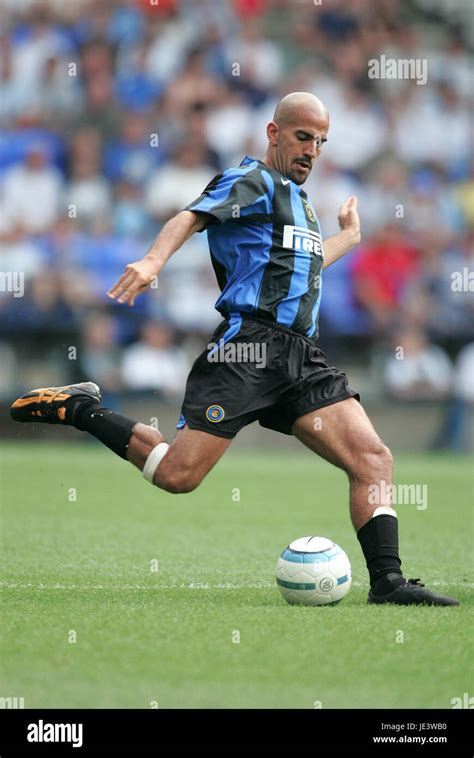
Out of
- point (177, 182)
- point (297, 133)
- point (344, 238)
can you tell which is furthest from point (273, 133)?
point (177, 182)

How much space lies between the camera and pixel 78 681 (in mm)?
4141

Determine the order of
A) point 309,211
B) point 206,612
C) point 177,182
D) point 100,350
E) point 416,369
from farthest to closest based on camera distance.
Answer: point 177,182
point 416,369
point 100,350
point 309,211
point 206,612

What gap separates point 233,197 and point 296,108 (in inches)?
24.7

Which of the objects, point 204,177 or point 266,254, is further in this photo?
point 204,177

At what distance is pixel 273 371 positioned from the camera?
18.8ft

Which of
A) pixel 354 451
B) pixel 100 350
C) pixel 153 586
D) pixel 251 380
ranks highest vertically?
pixel 100 350

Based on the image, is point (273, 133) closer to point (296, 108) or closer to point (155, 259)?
point (296, 108)

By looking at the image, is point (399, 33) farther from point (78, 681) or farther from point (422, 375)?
point (78, 681)

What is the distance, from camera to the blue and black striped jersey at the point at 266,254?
19.0ft

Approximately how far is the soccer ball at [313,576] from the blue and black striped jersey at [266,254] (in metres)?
1.07

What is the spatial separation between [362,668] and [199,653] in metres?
0.60

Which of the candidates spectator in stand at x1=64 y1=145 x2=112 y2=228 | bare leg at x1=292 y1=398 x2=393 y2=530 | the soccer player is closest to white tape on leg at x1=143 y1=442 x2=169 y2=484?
the soccer player

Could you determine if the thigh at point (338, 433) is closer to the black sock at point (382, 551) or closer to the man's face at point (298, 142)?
the black sock at point (382, 551)

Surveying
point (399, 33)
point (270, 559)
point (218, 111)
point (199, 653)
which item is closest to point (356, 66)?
point (399, 33)
